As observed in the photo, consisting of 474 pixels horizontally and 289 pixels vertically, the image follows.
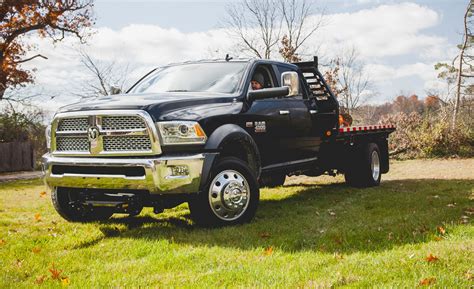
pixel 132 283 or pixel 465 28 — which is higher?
pixel 465 28

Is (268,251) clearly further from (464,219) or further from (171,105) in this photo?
(464,219)

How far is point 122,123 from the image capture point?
5.57m

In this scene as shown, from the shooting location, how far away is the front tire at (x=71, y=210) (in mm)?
6477

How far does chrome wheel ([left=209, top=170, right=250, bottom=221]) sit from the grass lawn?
0.24 metres

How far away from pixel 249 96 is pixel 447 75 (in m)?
27.1

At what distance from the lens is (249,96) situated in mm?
6473

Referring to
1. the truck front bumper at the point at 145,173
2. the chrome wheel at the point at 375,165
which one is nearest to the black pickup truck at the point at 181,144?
the truck front bumper at the point at 145,173

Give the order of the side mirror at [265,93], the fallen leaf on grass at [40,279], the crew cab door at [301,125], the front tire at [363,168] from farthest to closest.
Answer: the front tire at [363,168] < the crew cab door at [301,125] < the side mirror at [265,93] < the fallen leaf on grass at [40,279]

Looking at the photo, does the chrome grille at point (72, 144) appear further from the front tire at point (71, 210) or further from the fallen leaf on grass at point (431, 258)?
the fallen leaf on grass at point (431, 258)

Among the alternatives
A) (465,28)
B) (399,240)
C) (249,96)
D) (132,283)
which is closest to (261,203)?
(249,96)

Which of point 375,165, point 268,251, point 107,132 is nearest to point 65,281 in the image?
point 268,251

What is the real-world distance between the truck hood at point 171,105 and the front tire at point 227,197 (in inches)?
24.1

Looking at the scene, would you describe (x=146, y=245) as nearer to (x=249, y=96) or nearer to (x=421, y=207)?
(x=249, y=96)

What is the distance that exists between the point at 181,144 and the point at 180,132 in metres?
0.13
